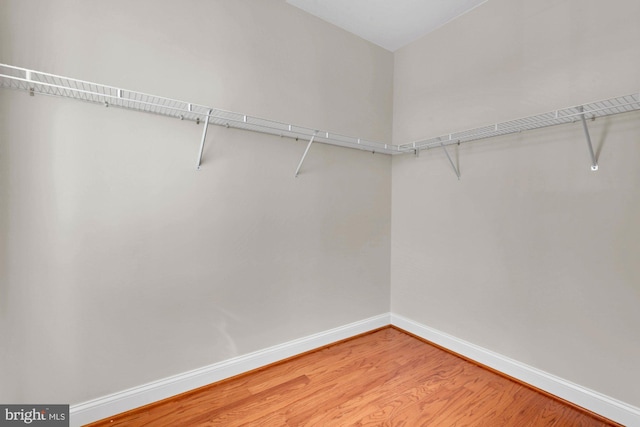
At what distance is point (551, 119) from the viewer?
163 centimetres

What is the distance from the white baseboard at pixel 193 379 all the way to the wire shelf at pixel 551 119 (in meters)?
1.77

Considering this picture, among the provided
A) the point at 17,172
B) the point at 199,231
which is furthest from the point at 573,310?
the point at 17,172

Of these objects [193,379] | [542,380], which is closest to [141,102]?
[193,379]

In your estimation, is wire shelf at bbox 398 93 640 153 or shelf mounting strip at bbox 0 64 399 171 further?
wire shelf at bbox 398 93 640 153

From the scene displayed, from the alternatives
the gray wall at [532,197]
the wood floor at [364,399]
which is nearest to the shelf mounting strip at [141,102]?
the gray wall at [532,197]

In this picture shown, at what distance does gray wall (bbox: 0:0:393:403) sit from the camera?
4.40ft

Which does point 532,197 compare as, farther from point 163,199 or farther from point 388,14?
point 163,199

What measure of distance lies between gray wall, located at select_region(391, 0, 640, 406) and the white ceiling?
0.13 meters

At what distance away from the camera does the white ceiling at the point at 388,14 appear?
209cm

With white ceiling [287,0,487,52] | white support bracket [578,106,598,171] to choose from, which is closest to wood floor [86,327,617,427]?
white support bracket [578,106,598,171]

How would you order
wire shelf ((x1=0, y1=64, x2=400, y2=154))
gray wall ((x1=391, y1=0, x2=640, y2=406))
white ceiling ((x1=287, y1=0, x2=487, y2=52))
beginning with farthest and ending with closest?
white ceiling ((x1=287, y1=0, x2=487, y2=52)), gray wall ((x1=391, y1=0, x2=640, y2=406)), wire shelf ((x1=0, y1=64, x2=400, y2=154))

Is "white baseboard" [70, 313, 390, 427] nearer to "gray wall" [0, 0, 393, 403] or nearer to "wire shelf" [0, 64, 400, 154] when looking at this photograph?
"gray wall" [0, 0, 393, 403]

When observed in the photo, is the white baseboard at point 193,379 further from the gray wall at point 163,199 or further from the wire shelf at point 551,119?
the wire shelf at point 551,119

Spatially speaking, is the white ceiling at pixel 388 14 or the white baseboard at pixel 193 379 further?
the white ceiling at pixel 388 14
